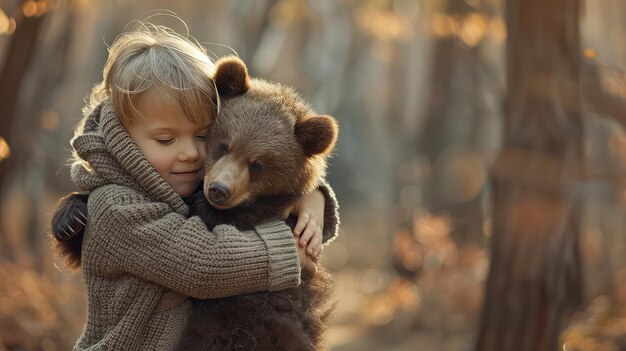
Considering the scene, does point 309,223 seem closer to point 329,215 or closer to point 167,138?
point 329,215

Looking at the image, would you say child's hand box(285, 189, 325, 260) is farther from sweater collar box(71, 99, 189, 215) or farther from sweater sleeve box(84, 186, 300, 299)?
sweater collar box(71, 99, 189, 215)

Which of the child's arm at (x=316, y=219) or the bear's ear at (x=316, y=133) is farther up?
the bear's ear at (x=316, y=133)

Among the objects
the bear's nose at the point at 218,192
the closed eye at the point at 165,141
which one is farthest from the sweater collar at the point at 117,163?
the bear's nose at the point at 218,192

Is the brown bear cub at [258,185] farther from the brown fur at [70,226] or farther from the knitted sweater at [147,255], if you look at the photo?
the brown fur at [70,226]

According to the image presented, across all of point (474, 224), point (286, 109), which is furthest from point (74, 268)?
point (474, 224)

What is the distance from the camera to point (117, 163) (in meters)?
3.43

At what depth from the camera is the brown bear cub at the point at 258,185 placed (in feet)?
10.8

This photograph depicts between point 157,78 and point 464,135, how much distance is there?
11580mm

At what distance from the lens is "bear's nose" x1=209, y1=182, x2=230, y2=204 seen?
3.21m

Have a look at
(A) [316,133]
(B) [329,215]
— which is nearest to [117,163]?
(A) [316,133]

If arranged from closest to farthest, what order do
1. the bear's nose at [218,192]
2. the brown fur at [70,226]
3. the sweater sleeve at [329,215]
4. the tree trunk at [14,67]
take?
the bear's nose at [218,192], the brown fur at [70,226], the sweater sleeve at [329,215], the tree trunk at [14,67]

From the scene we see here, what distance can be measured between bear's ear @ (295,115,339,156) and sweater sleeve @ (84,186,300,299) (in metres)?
0.46

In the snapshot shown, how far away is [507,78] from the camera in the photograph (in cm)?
677

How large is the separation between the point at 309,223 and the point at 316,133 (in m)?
0.43
